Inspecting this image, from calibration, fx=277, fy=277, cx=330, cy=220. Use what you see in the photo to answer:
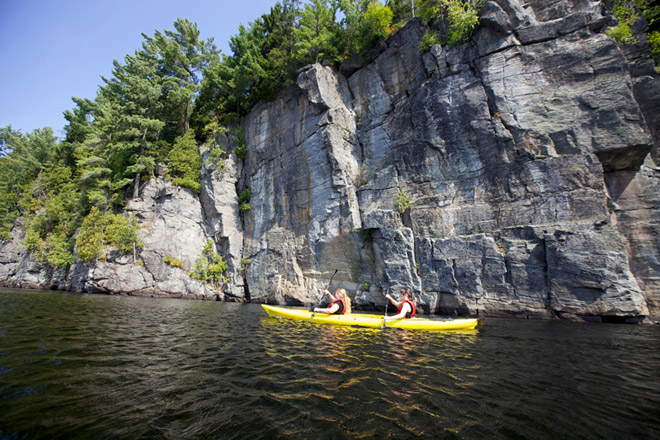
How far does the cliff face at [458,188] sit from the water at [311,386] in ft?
20.2

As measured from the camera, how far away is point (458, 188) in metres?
16.2

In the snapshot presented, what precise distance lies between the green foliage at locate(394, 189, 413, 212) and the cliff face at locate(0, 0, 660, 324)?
0.66ft

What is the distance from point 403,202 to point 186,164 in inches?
784

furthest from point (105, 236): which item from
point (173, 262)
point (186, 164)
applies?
point (186, 164)

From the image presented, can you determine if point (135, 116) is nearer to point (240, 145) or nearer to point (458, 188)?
point (240, 145)

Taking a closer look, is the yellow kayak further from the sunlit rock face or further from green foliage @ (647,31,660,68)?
green foliage @ (647,31,660,68)

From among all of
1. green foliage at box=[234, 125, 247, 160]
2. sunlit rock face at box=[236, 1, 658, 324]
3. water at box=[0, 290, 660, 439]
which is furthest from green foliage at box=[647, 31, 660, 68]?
green foliage at box=[234, 125, 247, 160]

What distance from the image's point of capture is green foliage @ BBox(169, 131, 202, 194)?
24922 mm

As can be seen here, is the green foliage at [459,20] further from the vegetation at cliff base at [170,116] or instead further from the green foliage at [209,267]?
the green foliage at [209,267]

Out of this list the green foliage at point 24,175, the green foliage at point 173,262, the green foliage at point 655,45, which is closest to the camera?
the green foliage at point 655,45

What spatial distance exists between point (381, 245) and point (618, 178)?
11.9 metres

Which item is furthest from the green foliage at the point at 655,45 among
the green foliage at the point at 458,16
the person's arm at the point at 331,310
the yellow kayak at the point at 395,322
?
the person's arm at the point at 331,310

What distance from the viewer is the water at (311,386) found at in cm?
312

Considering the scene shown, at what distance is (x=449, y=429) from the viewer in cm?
318
